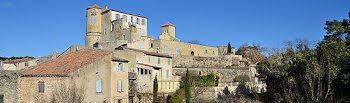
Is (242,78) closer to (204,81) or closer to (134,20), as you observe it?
(204,81)

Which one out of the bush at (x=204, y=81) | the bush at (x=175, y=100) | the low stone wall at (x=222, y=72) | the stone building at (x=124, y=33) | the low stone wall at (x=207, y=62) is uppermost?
the stone building at (x=124, y=33)

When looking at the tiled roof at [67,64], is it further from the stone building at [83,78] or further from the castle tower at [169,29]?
the castle tower at [169,29]

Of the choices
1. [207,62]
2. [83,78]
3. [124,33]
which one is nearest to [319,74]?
[83,78]

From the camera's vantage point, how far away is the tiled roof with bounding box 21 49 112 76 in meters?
25.5

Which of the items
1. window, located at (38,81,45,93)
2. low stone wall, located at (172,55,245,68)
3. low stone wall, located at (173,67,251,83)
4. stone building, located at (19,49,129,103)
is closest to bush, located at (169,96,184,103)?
stone building, located at (19,49,129,103)

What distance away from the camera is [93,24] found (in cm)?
5925

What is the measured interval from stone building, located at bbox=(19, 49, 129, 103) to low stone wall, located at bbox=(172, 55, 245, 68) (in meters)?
22.4

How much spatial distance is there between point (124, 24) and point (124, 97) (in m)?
28.4

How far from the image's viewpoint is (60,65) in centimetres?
2764

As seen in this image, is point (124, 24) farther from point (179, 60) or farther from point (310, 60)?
point (310, 60)

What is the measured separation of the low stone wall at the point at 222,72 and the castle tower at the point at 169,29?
48.5 ft

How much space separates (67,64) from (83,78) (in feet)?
8.56

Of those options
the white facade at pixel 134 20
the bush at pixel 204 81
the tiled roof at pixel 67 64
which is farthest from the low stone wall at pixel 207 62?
the tiled roof at pixel 67 64

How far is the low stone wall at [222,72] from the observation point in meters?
48.7
